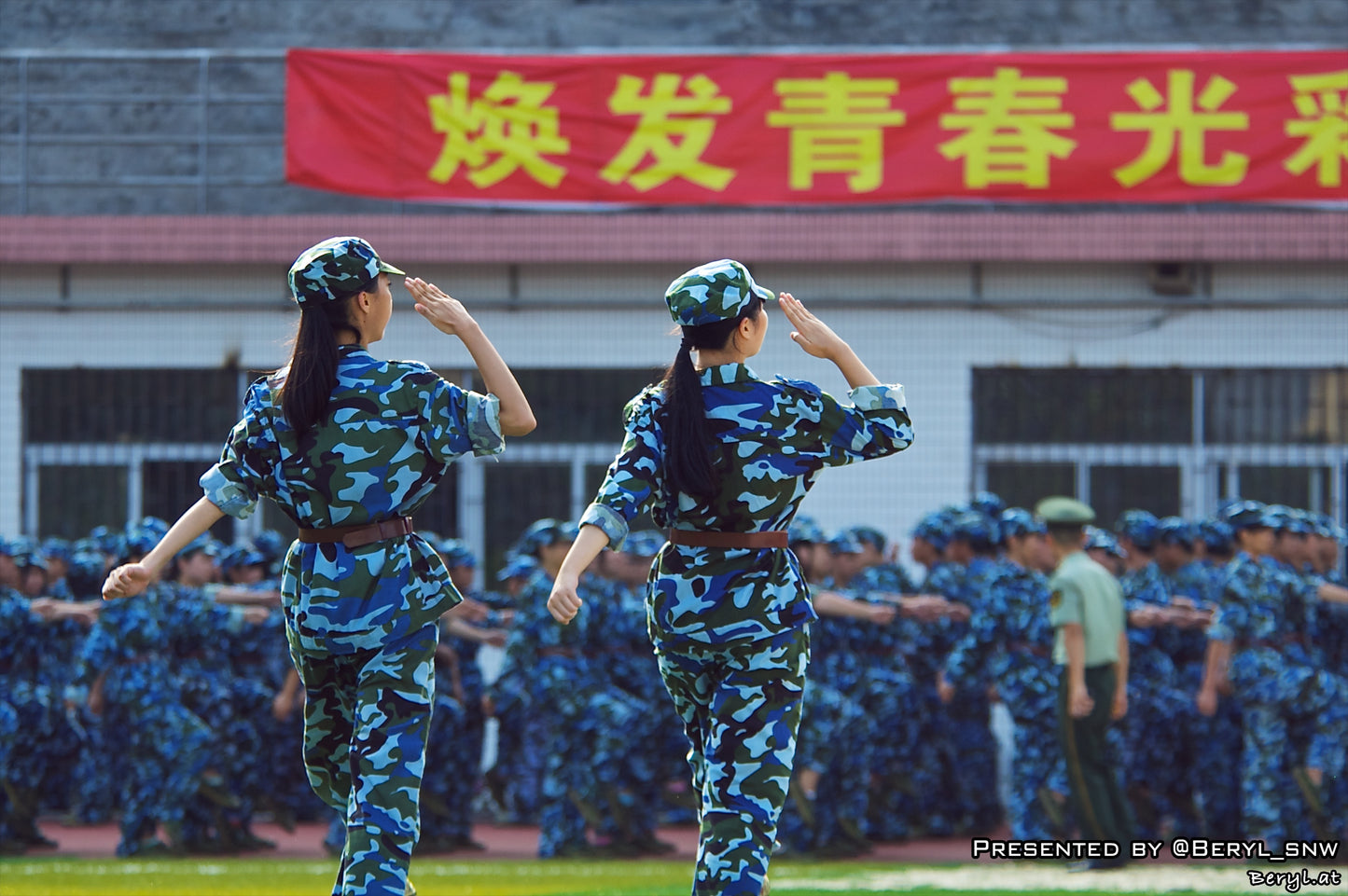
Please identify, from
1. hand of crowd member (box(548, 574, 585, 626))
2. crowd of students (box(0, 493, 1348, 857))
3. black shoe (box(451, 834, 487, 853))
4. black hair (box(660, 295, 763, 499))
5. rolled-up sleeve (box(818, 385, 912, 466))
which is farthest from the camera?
black shoe (box(451, 834, 487, 853))

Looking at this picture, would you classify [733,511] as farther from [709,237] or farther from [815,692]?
[709,237]

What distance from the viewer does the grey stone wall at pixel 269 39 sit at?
46.9ft

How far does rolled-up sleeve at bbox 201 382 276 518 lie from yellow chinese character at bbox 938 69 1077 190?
8.81 metres

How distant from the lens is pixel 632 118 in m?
13.1

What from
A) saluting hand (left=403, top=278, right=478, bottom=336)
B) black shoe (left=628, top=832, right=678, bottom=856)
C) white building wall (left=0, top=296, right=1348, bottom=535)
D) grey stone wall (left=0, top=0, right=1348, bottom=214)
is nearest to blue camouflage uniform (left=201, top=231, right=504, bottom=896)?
saluting hand (left=403, top=278, right=478, bottom=336)

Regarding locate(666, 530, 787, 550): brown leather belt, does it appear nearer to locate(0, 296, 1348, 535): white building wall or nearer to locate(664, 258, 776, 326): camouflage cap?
locate(664, 258, 776, 326): camouflage cap

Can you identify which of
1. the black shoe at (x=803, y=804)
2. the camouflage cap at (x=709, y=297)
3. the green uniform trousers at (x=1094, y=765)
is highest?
the camouflage cap at (x=709, y=297)

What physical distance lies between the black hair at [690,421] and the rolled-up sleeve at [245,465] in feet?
3.68

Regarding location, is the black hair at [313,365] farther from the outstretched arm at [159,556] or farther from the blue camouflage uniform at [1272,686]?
the blue camouflage uniform at [1272,686]

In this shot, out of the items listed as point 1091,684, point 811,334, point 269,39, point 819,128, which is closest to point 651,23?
point 819,128

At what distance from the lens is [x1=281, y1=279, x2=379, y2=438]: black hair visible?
4.93 meters

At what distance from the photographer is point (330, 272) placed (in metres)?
5.02

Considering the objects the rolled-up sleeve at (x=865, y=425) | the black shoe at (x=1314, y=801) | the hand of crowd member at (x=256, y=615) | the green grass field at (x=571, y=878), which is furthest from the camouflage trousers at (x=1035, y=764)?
the rolled-up sleeve at (x=865, y=425)

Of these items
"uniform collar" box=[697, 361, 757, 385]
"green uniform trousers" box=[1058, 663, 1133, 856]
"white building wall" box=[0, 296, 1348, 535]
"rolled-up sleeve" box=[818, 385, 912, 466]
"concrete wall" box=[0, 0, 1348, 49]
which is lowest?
"green uniform trousers" box=[1058, 663, 1133, 856]
